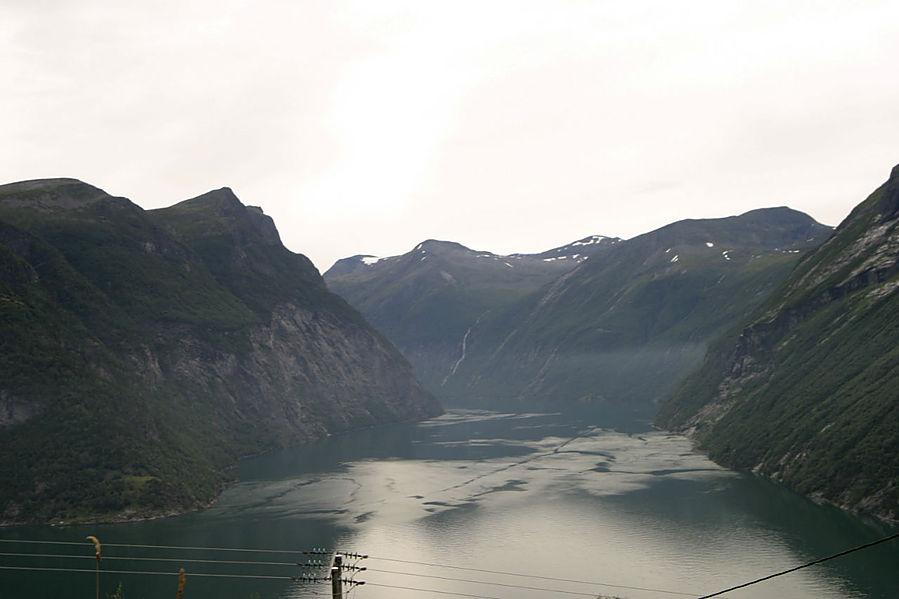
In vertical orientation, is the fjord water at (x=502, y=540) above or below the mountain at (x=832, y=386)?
below

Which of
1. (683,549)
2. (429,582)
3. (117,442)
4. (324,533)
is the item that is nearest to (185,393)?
(117,442)

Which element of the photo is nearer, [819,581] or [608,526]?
[819,581]

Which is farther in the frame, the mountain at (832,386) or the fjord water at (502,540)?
the mountain at (832,386)

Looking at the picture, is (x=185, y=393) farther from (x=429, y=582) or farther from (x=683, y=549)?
(x=683, y=549)

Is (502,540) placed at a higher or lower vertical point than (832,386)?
lower
